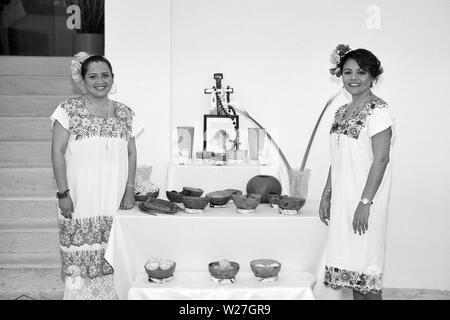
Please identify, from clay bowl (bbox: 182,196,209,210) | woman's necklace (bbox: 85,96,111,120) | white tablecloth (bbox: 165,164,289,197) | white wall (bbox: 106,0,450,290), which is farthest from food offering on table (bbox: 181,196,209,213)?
white wall (bbox: 106,0,450,290)

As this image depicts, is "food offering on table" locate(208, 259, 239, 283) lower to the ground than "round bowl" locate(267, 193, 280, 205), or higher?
lower

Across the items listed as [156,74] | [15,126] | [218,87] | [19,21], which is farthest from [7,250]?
[19,21]

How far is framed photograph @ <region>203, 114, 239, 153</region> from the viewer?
3.68 meters

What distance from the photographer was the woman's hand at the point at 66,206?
8.97ft

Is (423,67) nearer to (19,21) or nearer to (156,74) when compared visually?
(156,74)

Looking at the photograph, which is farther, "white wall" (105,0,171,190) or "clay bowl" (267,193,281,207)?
"white wall" (105,0,171,190)

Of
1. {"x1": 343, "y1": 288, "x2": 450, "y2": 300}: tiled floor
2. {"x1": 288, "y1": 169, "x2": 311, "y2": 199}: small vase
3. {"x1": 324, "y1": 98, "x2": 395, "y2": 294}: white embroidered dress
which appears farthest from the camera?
{"x1": 343, "y1": 288, "x2": 450, "y2": 300}: tiled floor

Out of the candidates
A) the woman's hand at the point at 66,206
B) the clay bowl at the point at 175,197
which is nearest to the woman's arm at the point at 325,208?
the clay bowl at the point at 175,197

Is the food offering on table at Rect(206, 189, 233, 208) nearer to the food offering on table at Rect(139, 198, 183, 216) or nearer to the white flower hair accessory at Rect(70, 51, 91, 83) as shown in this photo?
the food offering on table at Rect(139, 198, 183, 216)

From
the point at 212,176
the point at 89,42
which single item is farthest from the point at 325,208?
the point at 89,42

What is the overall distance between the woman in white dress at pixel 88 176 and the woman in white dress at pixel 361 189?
106 cm

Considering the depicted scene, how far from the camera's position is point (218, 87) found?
3.75m

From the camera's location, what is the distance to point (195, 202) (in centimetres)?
253

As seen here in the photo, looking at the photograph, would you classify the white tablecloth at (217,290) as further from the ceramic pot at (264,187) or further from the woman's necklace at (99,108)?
the woman's necklace at (99,108)
